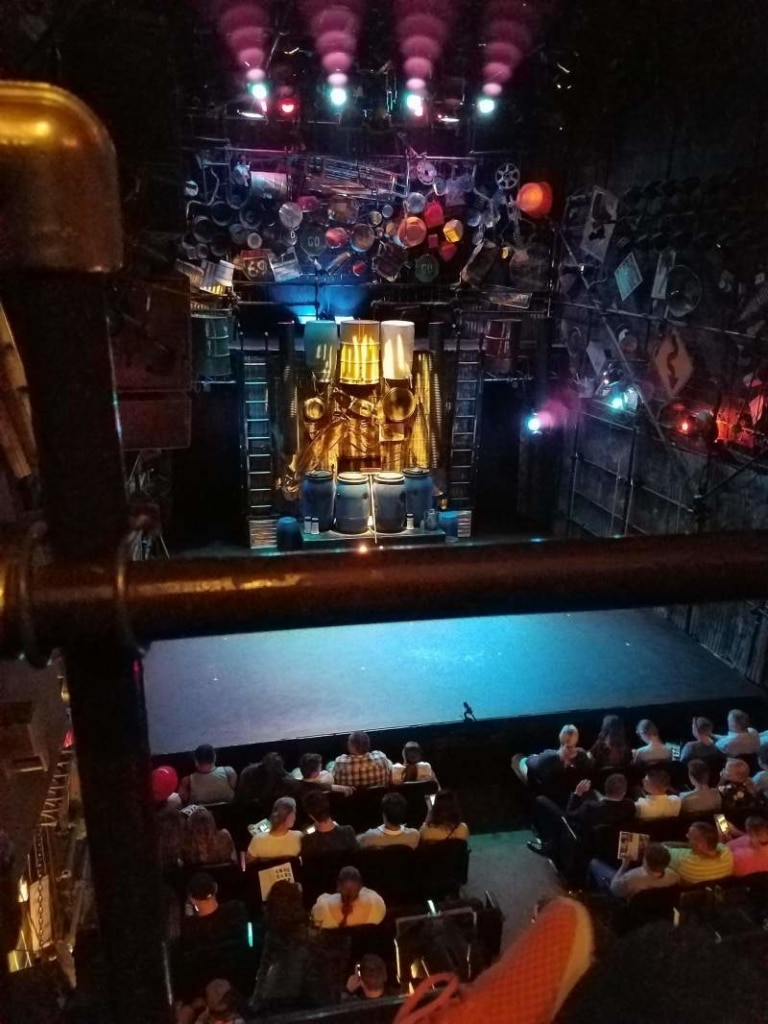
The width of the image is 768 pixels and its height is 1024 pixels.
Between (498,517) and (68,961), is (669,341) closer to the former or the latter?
(498,517)

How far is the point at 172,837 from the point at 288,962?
1.25 meters

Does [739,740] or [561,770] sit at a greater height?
[739,740]

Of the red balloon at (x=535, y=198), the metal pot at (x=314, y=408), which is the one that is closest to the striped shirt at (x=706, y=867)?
the metal pot at (x=314, y=408)

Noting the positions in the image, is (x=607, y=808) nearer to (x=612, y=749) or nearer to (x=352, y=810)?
(x=612, y=749)

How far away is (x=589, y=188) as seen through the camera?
11484mm

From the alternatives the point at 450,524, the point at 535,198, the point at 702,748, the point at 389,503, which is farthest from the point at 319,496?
the point at 702,748

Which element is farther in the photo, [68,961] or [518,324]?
[518,324]

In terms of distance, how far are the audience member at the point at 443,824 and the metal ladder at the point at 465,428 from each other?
24.0 ft

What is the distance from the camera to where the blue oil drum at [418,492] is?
1174 cm

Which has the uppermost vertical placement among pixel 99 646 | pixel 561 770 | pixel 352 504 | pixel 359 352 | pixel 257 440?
pixel 99 646

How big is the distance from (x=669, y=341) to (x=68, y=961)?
28.0 ft

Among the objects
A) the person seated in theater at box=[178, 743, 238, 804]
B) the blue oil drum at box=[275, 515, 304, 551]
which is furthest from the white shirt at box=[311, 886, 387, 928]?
the blue oil drum at box=[275, 515, 304, 551]

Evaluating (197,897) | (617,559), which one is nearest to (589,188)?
(197,897)

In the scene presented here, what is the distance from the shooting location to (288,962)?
4.25 m
